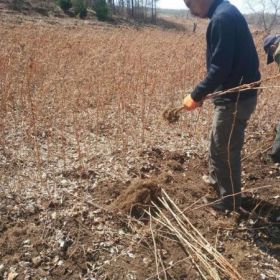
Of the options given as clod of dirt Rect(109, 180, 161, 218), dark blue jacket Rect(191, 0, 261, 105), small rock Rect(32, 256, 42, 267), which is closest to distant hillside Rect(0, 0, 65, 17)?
clod of dirt Rect(109, 180, 161, 218)

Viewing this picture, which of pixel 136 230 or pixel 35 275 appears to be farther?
pixel 136 230

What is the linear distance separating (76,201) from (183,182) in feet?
3.25

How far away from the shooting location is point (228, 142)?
2.55 meters

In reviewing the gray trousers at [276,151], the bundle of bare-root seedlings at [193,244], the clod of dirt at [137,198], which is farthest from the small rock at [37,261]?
the gray trousers at [276,151]

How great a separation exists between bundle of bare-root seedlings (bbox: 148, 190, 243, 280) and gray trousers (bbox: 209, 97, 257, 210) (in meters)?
0.36

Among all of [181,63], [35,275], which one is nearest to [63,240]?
[35,275]

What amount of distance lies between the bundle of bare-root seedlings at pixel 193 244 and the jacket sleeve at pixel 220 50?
946mm

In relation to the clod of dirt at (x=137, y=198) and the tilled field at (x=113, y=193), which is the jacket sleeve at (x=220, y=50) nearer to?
the tilled field at (x=113, y=193)

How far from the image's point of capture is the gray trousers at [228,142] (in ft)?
8.48

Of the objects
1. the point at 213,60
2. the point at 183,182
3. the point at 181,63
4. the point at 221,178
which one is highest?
the point at 213,60

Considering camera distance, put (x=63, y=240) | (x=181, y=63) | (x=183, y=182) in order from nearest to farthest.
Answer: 1. (x=63, y=240)
2. (x=183, y=182)
3. (x=181, y=63)

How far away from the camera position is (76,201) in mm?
2871

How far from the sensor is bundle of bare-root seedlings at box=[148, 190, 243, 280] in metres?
2.16

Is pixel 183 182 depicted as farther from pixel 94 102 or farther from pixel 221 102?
pixel 94 102
